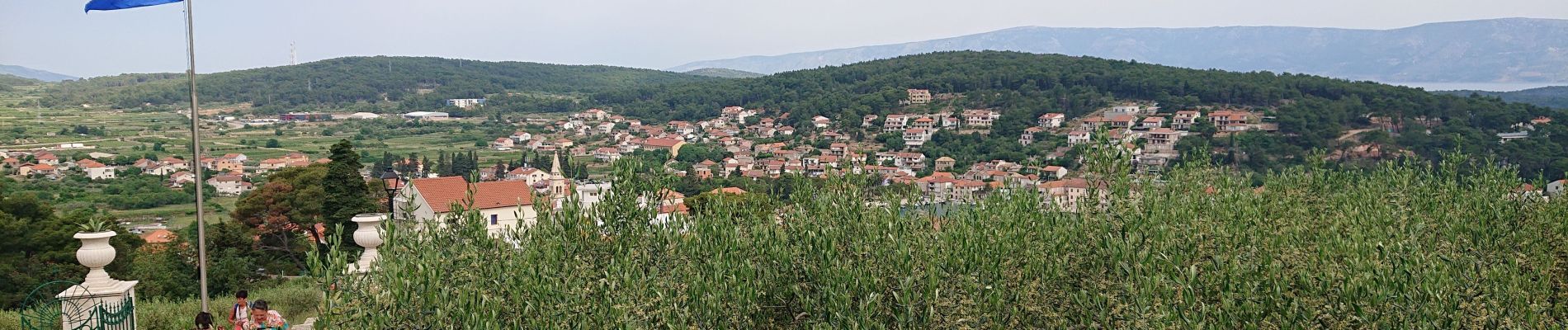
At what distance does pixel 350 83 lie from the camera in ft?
461

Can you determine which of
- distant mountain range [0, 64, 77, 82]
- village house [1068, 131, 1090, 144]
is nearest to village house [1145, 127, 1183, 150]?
village house [1068, 131, 1090, 144]

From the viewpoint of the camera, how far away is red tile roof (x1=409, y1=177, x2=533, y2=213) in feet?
107

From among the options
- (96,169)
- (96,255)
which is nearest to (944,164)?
(96,169)

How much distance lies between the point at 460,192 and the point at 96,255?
25.3m

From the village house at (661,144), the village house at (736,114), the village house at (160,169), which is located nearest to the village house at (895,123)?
the village house at (661,144)

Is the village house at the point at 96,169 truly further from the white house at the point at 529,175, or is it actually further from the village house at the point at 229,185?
the white house at the point at 529,175

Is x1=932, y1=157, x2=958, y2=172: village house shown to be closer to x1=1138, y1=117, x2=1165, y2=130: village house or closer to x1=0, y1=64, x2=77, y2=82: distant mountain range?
x1=1138, y1=117, x2=1165, y2=130: village house

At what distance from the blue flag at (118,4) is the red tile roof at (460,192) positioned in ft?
73.4

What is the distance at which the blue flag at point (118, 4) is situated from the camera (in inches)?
371

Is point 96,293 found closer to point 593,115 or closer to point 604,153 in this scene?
point 604,153

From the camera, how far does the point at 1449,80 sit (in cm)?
18938

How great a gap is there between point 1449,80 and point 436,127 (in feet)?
614

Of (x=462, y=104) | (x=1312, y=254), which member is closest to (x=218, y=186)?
(x=1312, y=254)

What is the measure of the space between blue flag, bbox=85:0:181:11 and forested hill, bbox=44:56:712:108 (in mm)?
123555
